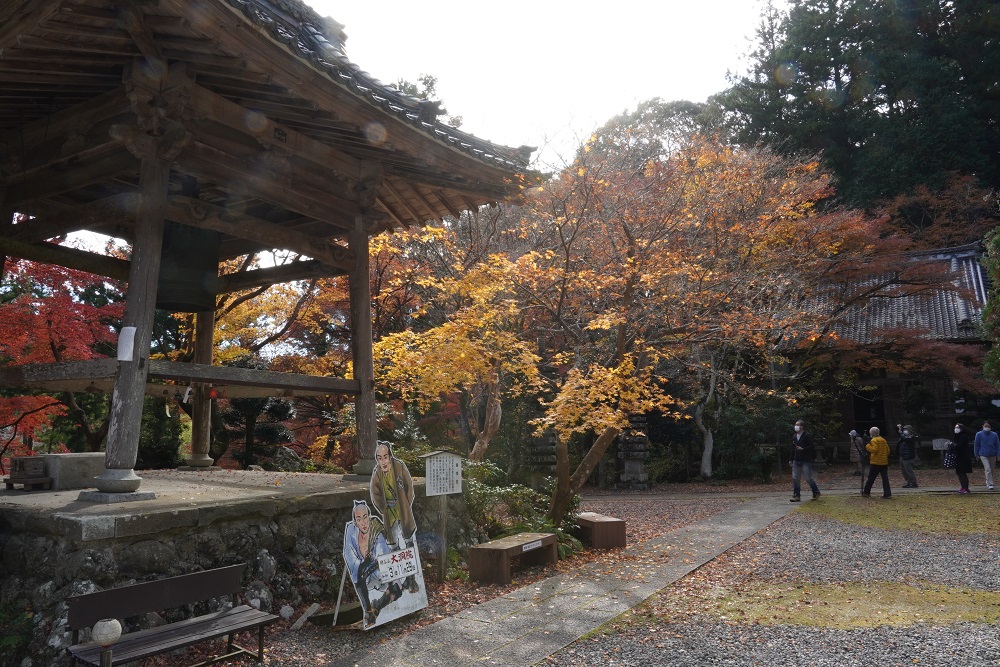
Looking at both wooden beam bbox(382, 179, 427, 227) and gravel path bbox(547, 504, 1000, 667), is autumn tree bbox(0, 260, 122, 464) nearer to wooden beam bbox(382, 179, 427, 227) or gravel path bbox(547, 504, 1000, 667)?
wooden beam bbox(382, 179, 427, 227)

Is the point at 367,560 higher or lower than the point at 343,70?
lower

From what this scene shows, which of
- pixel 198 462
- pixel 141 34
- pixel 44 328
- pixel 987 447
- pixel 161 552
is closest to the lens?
pixel 141 34

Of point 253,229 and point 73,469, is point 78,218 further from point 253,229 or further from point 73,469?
point 73,469

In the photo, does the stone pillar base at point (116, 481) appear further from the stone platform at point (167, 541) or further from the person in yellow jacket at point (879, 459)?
the person in yellow jacket at point (879, 459)

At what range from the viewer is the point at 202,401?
7.82 meters

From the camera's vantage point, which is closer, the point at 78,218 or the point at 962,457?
the point at 78,218

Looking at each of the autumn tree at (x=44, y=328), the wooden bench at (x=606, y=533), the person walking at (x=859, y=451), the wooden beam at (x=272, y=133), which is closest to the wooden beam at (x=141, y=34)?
the wooden beam at (x=272, y=133)

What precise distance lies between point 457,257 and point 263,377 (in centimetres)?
790

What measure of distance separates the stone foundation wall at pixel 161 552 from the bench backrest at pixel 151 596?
45 cm

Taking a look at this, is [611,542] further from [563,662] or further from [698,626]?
[563,662]

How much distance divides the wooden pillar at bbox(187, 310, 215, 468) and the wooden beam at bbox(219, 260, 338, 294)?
0.45 metres

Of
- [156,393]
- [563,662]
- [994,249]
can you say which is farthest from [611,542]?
[994,249]

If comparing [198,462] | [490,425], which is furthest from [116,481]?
[490,425]

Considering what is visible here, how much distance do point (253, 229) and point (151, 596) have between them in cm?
330
